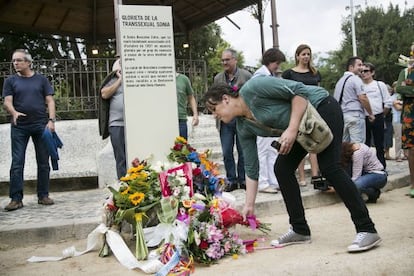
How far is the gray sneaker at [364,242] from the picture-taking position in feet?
9.93

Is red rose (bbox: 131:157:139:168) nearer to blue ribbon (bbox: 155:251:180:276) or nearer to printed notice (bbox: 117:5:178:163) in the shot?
printed notice (bbox: 117:5:178:163)

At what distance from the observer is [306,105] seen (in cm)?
302

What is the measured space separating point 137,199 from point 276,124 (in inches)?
45.8

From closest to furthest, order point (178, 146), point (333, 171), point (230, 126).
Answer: point (333, 171) < point (178, 146) < point (230, 126)

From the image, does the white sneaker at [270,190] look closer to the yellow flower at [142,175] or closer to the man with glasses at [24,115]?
the yellow flower at [142,175]

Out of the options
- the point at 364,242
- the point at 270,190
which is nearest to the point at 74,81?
the point at 270,190

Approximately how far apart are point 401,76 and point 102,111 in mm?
3206

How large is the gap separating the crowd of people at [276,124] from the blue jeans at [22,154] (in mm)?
10

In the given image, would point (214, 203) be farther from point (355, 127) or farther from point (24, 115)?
point (355, 127)

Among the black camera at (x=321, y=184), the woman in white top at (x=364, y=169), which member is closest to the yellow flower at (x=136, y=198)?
the black camera at (x=321, y=184)

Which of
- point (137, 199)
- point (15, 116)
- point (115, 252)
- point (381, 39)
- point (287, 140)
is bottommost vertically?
point (115, 252)

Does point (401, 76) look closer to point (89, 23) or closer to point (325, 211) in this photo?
point (325, 211)

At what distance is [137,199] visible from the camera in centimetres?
351

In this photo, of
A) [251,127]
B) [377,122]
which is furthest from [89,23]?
[251,127]
